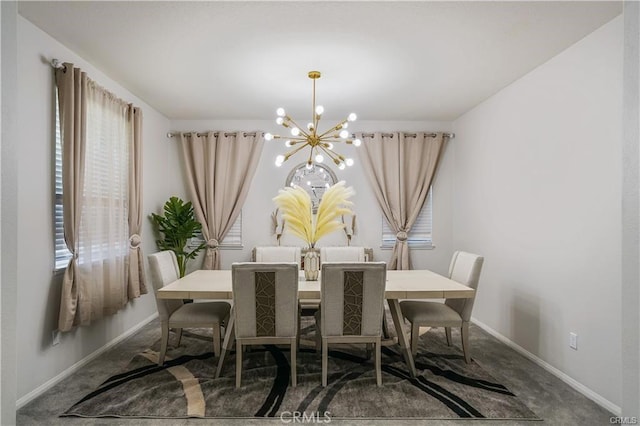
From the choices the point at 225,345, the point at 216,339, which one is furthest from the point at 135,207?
the point at 225,345

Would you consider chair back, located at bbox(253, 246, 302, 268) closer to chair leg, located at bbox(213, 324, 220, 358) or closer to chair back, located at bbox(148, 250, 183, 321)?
chair back, located at bbox(148, 250, 183, 321)

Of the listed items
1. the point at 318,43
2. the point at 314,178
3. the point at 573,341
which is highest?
the point at 318,43

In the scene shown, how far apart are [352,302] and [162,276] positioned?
5.49 ft

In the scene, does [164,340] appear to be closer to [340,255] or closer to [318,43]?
[340,255]

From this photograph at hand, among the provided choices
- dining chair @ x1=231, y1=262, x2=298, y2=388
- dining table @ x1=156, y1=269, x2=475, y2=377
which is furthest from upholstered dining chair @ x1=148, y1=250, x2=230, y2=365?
dining chair @ x1=231, y1=262, x2=298, y2=388

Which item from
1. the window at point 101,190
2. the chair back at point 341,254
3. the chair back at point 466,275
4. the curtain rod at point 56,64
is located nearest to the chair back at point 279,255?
the chair back at point 341,254

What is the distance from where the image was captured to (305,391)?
2510 millimetres

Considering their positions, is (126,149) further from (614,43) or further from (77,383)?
(614,43)

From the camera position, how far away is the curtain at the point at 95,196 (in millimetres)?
2650

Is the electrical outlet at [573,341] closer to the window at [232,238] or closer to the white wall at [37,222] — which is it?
the window at [232,238]

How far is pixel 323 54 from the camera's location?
9.34 feet

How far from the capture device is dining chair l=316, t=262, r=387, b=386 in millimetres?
2479

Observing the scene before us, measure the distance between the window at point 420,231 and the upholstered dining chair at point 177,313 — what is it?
8.51 ft

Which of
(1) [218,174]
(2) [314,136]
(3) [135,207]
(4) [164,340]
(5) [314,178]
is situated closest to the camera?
(4) [164,340]
